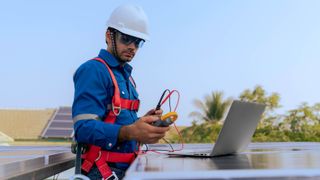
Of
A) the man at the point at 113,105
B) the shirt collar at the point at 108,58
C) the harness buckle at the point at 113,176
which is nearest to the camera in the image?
the man at the point at 113,105

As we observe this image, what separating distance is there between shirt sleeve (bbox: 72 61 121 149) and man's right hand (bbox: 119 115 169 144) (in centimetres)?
8

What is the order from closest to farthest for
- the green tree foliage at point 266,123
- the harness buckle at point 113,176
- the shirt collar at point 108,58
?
the harness buckle at point 113,176 → the shirt collar at point 108,58 → the green tree foliage at point 266,123

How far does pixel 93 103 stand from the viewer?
2.00 metres

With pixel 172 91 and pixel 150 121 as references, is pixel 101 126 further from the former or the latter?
pixel 172 91

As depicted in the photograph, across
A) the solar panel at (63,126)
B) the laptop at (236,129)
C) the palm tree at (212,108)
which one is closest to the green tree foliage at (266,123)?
the palm tree at (212,108)

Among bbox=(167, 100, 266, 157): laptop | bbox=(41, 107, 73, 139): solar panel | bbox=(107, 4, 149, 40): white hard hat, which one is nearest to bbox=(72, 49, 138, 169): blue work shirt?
bbox=(107, 4, 149, 40): white hard hat

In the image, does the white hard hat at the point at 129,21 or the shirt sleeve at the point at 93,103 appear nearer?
the shirt sleeve at the point at 93,103

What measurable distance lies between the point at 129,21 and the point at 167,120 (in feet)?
2.19

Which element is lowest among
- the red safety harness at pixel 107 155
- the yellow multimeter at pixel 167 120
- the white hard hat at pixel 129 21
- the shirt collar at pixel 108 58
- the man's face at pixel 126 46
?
the red safety harness at pixel 107 155

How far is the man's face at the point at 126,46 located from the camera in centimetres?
227

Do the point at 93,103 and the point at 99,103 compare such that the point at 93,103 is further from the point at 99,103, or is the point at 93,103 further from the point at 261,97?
the point at 261,97

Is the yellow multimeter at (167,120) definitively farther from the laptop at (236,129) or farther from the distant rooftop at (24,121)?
the distant rooftop at (24,121)

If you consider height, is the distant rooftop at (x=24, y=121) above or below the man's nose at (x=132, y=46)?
below

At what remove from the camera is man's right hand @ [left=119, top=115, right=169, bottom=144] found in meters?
1.81
